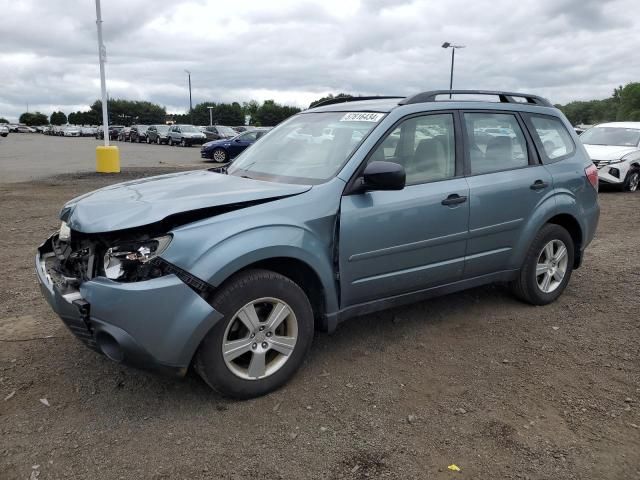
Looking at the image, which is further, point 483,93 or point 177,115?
point 177,115

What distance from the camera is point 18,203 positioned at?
10.0 m

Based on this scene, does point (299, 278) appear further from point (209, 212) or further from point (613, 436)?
point (613, 436)

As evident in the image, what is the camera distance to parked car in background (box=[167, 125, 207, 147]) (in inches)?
1417

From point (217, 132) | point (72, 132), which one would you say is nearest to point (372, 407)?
point (217, 132)

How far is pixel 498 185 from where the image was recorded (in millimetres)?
4262

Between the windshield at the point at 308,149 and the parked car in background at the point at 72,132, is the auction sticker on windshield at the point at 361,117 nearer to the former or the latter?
the windshield at the point at 308,149

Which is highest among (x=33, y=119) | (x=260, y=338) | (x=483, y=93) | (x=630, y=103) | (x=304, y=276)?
(x=630, y=103)

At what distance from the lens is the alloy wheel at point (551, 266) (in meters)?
4.79

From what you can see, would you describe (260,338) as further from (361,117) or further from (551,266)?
(551,266)

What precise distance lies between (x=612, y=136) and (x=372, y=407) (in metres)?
13.1

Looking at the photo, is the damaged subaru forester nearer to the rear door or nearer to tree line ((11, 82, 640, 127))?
the rear door

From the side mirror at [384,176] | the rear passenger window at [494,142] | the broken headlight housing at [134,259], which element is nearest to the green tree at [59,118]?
the rear passenger window at [494,142]

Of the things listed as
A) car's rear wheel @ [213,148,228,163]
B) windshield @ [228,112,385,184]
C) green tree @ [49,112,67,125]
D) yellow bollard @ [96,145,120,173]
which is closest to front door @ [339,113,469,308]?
windshield @ [228,112,385,184]

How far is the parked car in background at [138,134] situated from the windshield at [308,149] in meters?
41.1
